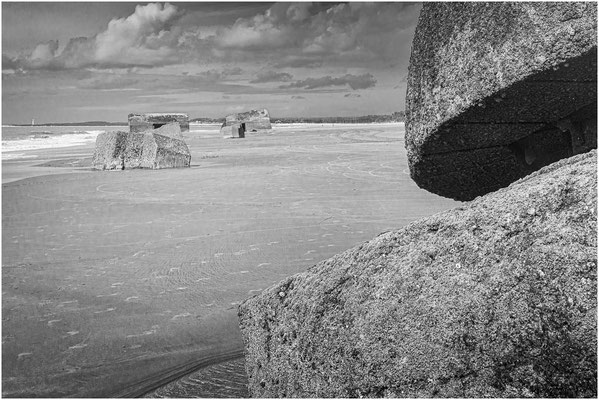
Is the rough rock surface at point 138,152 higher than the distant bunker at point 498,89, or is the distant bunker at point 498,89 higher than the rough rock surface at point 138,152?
the distant bunker at point 498,89

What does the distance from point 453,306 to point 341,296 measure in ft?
1.34

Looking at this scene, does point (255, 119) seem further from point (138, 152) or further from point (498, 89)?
point (498, 89)

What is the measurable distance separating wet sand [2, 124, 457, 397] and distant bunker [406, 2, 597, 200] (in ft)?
4.75

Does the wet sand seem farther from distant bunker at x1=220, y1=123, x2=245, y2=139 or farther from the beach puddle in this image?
distant bunker at x1=220, y1=123, x2=245, y2=139

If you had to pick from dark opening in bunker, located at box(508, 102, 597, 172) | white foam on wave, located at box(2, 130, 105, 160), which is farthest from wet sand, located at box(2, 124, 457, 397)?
white foam on wave, located at box(2, 130, 105, 160)

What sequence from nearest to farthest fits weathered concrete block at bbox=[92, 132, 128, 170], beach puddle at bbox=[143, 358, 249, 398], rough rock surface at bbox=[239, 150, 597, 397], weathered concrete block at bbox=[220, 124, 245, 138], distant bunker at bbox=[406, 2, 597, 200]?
rough rock surface at bbox=[239, 150, 597, 397] < distant bunker at bbox=[406, 2, 597, 200] < beach puddle at bbox=[143, 358, 249, 398] < weathered concrete block at bbox=[92, 132, 128, 170] < weathered concrete block at bbox=[220, 124, 245, 138]

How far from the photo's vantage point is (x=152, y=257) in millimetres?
4648

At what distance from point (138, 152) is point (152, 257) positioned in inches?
295

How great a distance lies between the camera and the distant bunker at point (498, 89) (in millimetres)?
2441

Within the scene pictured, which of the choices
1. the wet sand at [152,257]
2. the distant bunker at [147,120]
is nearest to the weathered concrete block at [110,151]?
the wet sand at [152,257]

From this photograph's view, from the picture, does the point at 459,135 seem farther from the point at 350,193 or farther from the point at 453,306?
the point at 350,193

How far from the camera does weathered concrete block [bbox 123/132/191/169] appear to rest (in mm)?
11500

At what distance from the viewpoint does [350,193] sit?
24.2 ft

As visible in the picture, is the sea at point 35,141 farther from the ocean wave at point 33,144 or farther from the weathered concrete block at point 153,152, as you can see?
the weathered concrete block at point 153,152
